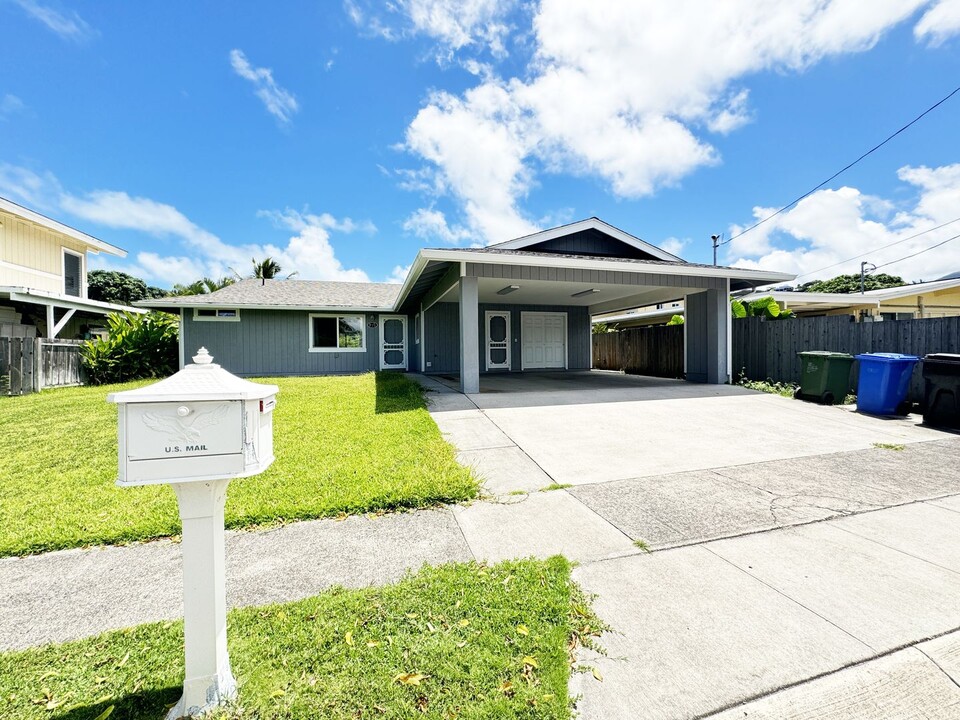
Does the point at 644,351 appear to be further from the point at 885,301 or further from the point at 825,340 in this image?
the point at 885,301

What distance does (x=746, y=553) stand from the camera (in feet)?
8.71

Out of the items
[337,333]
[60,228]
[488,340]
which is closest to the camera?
[60,228]

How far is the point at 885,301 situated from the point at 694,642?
20.2m

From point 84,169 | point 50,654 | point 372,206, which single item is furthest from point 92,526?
point 84,169

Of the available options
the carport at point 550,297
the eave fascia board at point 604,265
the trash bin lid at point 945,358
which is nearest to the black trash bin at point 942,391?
the trash bin lid at point 945,358

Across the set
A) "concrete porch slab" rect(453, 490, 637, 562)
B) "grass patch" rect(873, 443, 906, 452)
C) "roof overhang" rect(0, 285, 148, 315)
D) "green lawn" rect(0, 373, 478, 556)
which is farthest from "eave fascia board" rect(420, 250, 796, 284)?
"roof overhang" rect(0, 285, 148, 315)

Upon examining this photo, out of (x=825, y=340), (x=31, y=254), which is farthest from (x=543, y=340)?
(x=31, y=254)

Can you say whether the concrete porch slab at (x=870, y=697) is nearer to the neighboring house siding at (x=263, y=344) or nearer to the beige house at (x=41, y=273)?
the neighboring house siding at (x=263, y=344)

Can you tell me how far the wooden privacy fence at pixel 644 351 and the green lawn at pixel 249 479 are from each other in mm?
9419

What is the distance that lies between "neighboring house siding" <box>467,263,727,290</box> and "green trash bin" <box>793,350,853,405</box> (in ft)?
9.59

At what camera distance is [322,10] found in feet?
28.1

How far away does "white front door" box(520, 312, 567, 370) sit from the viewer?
15.3m

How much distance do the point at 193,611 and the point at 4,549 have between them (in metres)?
2.53

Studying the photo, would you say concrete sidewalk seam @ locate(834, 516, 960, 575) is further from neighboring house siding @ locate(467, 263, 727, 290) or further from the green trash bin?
neighboring house siding @ locate(467, 263, 727, 290)
